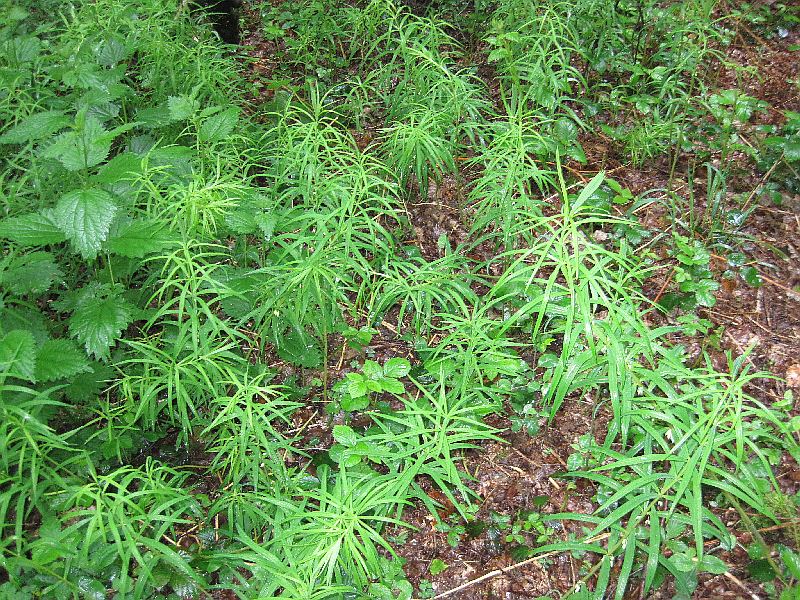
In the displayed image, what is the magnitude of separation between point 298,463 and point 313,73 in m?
2.77

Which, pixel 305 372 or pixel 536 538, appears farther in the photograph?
pixel 305 372

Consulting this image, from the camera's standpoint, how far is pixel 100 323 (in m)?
2.20

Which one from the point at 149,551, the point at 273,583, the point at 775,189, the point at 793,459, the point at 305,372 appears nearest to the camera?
the point at 273,583

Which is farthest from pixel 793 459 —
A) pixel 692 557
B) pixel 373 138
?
pixel 373 138

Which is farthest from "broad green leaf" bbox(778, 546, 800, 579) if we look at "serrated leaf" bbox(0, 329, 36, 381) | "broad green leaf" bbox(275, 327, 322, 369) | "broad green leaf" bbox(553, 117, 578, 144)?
"serrated leaf" bbox(0, 329, 36, 381)

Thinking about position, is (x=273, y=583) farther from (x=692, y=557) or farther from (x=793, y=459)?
(x=793, y=459)

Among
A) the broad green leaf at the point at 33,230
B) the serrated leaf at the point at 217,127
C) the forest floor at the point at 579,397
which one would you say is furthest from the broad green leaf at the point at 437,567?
the serrated leaf at the point at 217,127

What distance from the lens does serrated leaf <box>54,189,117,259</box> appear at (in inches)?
83.6

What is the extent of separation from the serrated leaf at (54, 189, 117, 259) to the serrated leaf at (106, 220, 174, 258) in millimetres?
67

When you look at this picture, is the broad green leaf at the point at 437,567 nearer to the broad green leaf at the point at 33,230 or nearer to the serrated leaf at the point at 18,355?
the serrated leaf at the point at 18,355

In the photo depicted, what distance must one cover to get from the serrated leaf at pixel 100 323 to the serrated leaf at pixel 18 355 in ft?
0.60

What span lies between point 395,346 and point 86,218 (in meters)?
1.29

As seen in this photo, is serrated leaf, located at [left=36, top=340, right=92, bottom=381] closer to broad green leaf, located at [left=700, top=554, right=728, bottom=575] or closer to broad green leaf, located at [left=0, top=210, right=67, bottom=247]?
broad green leaf, located at [left=0, top=210, right=67, bottom=247]

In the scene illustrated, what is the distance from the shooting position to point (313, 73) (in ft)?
13.7
